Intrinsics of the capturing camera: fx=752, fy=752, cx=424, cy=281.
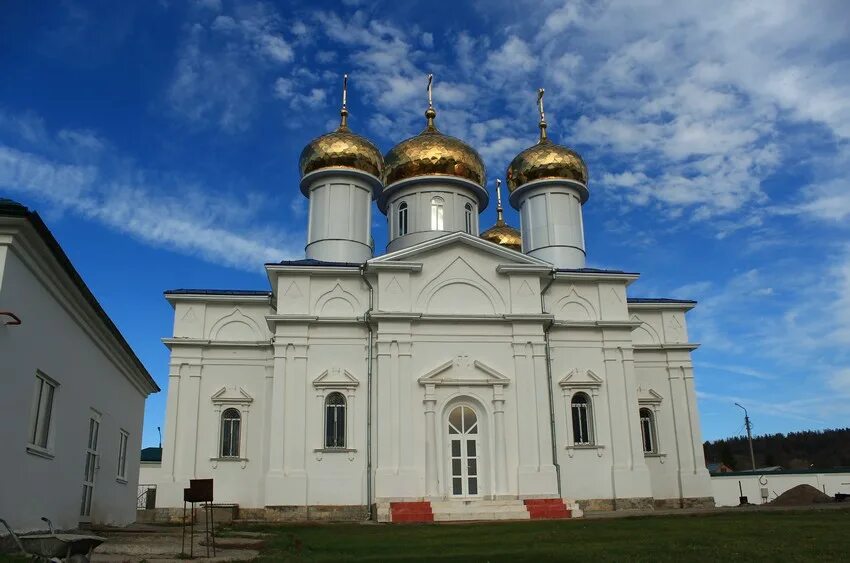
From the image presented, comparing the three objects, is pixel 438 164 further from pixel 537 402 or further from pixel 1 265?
pixel 1 265

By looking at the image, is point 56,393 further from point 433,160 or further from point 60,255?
point 433,160

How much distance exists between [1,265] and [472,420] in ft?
46.0

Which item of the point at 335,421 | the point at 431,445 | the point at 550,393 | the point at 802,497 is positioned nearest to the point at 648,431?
the point at 802,497

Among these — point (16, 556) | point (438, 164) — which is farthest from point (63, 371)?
point (438, 164)

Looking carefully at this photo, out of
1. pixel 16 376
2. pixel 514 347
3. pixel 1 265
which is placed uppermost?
pixel 514 347

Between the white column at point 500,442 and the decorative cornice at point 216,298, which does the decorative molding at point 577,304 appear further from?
the decorative cornice at point 216,298

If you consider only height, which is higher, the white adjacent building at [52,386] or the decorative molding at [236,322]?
the decorative molding at [236,322]

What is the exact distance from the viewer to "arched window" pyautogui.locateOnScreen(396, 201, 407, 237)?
25.7 m

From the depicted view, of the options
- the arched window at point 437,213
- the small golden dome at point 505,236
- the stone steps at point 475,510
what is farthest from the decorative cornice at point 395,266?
the small golden dome at point 505,236

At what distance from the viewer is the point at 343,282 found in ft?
69.5

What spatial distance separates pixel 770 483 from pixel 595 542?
28910 mm

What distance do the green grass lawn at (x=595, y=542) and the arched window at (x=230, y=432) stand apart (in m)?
6.84

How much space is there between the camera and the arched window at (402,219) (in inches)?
1010

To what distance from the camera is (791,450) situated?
266 feet
